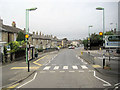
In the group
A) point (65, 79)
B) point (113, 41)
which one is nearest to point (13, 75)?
point (65, 79)

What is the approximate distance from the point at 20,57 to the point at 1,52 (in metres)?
6.56

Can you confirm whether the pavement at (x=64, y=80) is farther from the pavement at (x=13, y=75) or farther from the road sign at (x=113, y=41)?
the road sign at (x=113, y=41)

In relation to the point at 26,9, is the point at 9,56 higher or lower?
lower

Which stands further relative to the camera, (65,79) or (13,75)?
(13,75)

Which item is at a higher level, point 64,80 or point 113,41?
point 113,41

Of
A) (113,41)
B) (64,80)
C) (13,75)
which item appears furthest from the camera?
(113,41)

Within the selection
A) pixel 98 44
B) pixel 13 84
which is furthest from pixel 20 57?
pixel 98 44

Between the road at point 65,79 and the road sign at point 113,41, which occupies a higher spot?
the road sign at point 113,41

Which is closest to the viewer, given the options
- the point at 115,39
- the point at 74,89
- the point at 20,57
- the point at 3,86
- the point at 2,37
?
the point at 74,89

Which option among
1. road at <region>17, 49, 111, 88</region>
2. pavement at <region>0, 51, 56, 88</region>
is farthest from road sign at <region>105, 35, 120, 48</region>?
pavement at <region>0, 51, 56, 88</region>

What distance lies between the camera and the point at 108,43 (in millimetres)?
13227

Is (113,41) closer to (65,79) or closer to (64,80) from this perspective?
(65,79)

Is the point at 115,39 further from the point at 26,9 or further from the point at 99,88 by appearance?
the point at 26,9

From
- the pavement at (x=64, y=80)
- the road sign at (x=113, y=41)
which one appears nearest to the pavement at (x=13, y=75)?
the pavement at (x=64, y=80)
